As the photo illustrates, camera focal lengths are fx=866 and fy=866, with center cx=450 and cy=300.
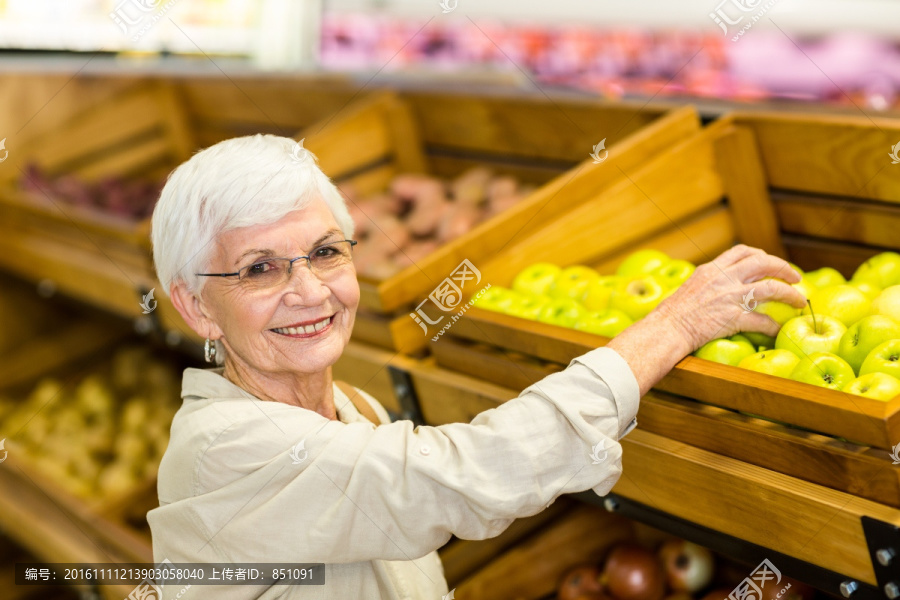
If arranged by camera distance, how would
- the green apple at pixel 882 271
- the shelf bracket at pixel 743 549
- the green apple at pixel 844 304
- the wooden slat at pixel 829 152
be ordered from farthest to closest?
the wooden slat at pixel 829 152
the green apple at pixel 882 271
the green apple at pixel 844 304
the shelf bracket at pixel 743 549

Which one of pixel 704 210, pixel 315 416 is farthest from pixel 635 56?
pixel 315 416

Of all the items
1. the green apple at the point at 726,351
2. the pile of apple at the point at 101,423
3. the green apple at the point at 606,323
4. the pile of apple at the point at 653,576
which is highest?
the pile of apple at the point at 101,423

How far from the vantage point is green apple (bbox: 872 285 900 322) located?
1.60m

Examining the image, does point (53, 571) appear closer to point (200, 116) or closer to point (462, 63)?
point (200, 116)

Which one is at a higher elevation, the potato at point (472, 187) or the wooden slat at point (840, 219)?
the potato at point (472, 187)

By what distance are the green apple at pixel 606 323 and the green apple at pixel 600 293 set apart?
0.35 feet

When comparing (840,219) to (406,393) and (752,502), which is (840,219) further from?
(406,393)

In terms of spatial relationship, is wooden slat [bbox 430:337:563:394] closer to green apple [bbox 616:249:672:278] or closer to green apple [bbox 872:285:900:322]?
green apple [bbox 616:249:672:278]

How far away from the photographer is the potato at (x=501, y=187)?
3.10 m

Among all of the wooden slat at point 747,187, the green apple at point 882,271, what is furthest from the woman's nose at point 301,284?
the wooden slat at point 747,187

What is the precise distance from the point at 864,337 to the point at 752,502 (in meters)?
0.35

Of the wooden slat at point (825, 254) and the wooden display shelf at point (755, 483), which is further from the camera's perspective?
the wooden slat at point (825, 254)

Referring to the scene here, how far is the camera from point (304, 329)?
5.18ft

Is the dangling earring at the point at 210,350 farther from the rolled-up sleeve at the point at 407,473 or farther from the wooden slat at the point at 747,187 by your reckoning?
the wooden slat at the point at 747,187
